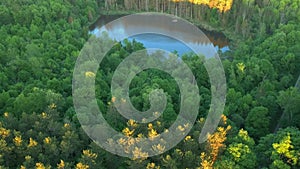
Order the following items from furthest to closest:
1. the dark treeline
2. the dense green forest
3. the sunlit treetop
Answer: the sunlit treetop → the dark treeline → the dense green forest

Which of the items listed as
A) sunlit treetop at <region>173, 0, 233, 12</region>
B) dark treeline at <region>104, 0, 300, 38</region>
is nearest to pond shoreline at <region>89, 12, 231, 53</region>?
dark treeline at <region>104, 0, 300, 38</region>

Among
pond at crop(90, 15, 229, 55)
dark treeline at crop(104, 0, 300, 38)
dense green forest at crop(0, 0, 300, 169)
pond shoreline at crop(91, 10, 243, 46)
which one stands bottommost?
dense green forest at crop(0, 0, 300, 169)

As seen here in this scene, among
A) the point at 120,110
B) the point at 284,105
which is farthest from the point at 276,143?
the point at 120,110

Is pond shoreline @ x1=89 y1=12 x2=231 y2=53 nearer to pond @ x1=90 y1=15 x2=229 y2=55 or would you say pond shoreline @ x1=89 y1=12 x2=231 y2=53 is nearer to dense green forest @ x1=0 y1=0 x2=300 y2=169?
pond @ x1=90 y1=15 x2=229 y2=55

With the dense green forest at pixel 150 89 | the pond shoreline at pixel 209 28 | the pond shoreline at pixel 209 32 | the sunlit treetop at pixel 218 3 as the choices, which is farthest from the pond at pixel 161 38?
the sunlit treetop at pixel 218 3

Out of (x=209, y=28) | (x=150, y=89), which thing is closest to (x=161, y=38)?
(x=209, y=28)

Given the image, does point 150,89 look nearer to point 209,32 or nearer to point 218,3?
point 209,32

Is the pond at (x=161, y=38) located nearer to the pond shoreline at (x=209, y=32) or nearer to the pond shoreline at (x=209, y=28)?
the pond shoreline at (x=209, y=32)
